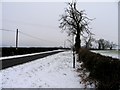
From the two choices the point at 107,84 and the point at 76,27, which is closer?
the point at 107,84

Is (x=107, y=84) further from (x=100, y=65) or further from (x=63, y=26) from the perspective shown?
(x=63, y=26)

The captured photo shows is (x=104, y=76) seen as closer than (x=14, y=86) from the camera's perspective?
Yes

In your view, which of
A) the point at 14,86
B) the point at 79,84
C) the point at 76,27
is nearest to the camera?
the point at 14,86

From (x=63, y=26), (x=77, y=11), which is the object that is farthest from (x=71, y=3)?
(x=63, y=26)

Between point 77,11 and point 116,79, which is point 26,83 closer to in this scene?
point 116,79

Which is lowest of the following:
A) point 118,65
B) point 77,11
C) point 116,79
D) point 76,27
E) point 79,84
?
point 79,84

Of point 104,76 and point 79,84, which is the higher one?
point 104,76

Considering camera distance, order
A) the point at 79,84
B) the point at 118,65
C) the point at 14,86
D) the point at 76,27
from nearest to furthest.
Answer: the point at 118,65 < the point at 14,86 < the point at 79,84 < the point at 76,27

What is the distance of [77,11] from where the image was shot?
47.8m

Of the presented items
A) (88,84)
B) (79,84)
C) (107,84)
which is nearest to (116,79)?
(107,84)

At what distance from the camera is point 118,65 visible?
780cm

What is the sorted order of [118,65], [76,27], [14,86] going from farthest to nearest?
[76,27]
[14,86]
[118,65]

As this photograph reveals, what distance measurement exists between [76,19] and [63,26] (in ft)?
13.2

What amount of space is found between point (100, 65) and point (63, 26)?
138ft
